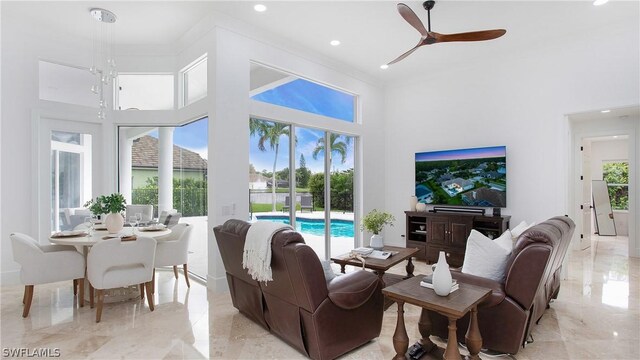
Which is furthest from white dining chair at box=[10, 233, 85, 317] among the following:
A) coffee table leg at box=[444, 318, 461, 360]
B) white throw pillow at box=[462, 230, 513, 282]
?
white throw pillow at box=[462, 230, 513, 282]

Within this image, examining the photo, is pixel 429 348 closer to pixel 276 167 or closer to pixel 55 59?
pixel 276 167

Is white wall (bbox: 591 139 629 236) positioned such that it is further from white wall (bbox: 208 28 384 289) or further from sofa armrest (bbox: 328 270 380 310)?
sofa armrest (bbox: 328 270 380 310)

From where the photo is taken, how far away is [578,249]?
19.7 feet

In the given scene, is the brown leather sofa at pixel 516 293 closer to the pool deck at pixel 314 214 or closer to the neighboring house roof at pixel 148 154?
the pool deck at pixel 314 214

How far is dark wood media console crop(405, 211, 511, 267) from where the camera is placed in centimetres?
485

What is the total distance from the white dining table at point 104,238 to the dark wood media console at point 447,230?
3.92 m

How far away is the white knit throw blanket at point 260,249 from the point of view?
234cm

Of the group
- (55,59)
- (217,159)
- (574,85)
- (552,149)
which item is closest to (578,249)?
(552,149)

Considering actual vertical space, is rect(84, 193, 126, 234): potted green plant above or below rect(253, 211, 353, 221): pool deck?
above

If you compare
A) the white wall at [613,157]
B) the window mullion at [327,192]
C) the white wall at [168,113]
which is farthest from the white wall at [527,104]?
the white wall at [613,157]

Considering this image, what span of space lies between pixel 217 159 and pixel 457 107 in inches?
165

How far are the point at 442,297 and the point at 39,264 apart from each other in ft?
12.0

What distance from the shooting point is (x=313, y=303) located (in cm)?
220

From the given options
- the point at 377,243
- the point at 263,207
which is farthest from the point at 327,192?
the point at 377,243
